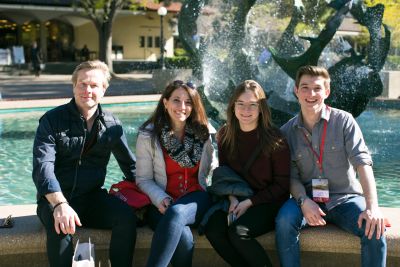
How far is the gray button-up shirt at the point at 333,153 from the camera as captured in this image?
10.8 ft

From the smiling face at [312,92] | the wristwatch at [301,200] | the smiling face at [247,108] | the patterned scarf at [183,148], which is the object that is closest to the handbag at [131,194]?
the patterned scarf at [183,148]

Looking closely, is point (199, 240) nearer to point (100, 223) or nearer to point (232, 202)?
point (232, 202)

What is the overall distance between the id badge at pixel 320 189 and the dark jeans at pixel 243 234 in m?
0.25

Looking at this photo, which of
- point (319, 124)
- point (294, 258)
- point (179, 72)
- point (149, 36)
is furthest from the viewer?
point (149, 36)

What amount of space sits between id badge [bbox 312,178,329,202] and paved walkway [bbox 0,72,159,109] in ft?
37.4

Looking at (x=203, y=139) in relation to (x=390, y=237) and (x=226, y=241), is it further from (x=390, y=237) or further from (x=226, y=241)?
(x=390, y=237)

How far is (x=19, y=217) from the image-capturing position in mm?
3711

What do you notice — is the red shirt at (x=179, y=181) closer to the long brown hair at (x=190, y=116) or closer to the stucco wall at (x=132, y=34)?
the long brown hair at (x=190, y=116)

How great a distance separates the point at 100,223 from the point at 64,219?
0.40m

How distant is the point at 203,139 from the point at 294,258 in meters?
0.97

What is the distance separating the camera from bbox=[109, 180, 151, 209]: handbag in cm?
343

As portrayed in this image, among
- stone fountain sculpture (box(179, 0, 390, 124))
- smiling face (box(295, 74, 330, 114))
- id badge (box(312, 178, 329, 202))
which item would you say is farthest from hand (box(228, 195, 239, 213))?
stone fountain sculpture (box(179, 0, 390, 124))

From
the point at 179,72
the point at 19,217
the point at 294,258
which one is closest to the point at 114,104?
the point at 179,72

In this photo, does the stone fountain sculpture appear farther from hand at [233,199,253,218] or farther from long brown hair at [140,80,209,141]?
hand at [233,199,253,218]
